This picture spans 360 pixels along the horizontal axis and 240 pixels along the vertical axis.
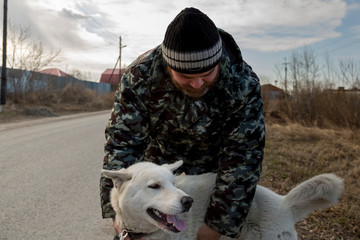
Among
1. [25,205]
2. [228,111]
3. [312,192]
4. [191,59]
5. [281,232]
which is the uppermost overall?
[191,59]

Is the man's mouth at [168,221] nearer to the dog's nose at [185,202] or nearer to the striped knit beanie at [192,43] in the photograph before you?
the dog's nose at [185,202]

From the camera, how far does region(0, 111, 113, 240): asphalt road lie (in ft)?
11.9

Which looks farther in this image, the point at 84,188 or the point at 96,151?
the point at 96,151

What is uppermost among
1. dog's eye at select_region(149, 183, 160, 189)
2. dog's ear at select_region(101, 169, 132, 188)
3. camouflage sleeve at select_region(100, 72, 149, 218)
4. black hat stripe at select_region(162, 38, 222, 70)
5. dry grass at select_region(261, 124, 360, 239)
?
black hat stripe at select_region(162, 38, 222, 70)

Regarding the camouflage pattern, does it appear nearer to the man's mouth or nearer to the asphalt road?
the man's mouth

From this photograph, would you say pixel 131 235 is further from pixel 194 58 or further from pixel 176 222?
pixel 194 58

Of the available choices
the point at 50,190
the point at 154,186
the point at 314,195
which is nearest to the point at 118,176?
the point at 154,186

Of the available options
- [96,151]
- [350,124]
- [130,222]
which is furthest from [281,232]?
[350,124]

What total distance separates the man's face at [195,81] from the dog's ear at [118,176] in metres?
0.81

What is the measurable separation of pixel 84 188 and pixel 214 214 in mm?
3104

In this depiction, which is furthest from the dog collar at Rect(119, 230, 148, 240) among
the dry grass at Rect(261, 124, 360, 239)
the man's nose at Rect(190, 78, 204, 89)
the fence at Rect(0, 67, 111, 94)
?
the fence at Rect(0, 67, 111, 94)

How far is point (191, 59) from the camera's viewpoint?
7.32 ft

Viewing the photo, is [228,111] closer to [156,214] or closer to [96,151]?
[156,214]

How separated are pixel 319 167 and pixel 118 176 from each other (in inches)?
196
